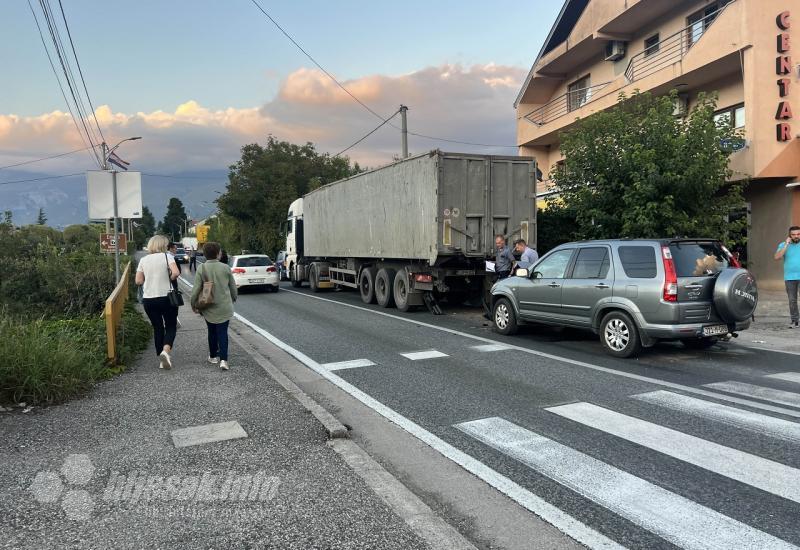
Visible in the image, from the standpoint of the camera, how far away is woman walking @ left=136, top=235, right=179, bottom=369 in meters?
7.51

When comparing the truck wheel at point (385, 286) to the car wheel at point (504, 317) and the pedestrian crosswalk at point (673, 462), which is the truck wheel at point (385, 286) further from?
the pedestrian crosswalk at point (673, 462)

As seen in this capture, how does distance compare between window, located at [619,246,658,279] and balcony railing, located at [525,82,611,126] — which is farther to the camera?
balcony railing, located at [525,82,611,126]

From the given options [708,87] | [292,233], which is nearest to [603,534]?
[708,87]

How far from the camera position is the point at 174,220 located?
14762 cm

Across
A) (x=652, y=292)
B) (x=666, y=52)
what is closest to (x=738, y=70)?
(x=666, y=52)

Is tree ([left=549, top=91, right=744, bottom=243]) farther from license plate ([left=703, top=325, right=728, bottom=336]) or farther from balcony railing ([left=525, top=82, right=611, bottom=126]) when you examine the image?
balcony railing ([left=525, top=82, right=611, bottom=126])

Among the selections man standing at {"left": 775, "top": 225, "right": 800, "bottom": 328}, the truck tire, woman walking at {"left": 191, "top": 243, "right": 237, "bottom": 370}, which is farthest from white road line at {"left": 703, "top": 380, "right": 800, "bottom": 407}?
the truck tire

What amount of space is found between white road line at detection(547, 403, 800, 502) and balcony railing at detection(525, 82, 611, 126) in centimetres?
1968

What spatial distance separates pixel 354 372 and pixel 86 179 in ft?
21.4

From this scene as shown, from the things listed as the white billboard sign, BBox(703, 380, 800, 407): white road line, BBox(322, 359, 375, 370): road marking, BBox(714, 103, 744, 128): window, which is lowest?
BBox(322, 359, 375, 370): road marking

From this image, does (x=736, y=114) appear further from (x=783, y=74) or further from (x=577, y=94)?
(x=577, y=94)

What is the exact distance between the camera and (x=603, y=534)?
315cm

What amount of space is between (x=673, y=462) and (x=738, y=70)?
603 inches

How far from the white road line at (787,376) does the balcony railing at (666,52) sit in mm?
12382
